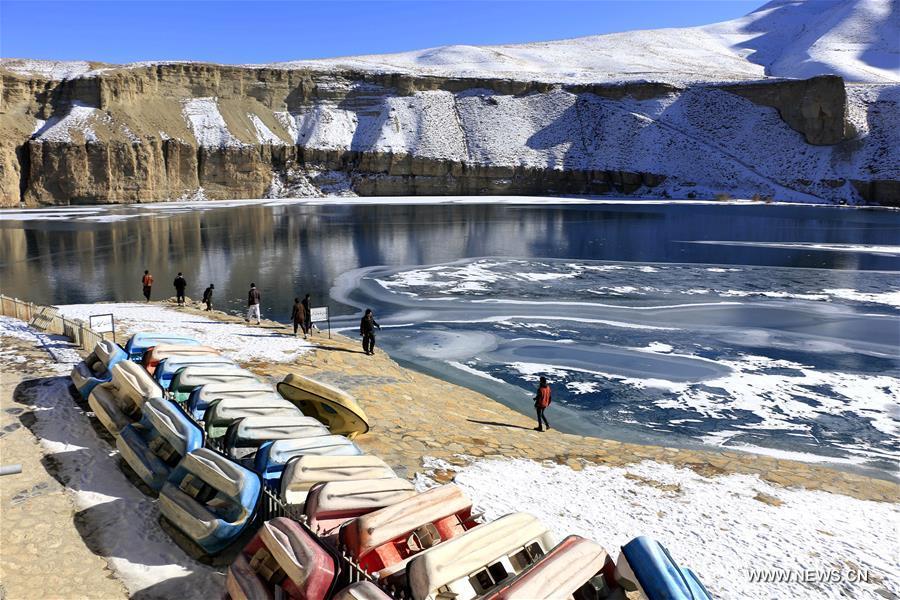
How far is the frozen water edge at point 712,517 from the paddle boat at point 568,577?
1489mm

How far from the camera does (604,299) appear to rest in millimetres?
25391

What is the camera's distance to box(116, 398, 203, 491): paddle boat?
7824mm

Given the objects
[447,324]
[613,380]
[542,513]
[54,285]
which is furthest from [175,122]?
[542,513]

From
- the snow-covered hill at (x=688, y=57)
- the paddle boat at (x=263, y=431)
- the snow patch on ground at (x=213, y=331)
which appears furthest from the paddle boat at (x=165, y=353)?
the snow-covered hill at (x=688, y=57)

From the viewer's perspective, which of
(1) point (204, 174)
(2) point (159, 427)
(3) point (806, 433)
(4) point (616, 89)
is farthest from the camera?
(4) point (616, 89)

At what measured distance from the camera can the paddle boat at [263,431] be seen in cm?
832

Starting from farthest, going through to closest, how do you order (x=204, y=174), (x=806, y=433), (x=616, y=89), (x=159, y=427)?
(x=616, y=89) < (x=204, y=174) < (x=806, y=433) < (x=159, y=427)

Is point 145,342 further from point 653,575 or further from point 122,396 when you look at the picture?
point 653,575

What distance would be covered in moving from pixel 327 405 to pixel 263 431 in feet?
6.48

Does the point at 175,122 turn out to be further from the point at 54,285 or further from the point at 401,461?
the point at 401,461

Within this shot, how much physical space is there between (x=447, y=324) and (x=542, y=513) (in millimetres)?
13599

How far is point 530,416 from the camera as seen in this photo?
1380 cm

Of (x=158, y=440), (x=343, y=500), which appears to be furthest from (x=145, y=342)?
(x=343, y=500)

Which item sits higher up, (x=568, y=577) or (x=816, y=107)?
(x=816, y=107)
